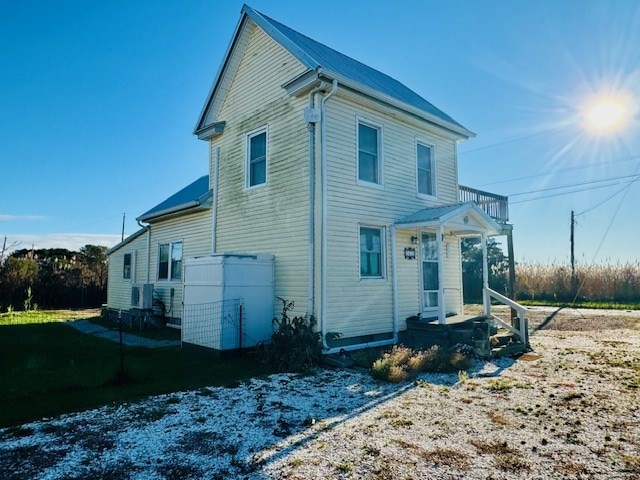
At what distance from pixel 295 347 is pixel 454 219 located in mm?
4696

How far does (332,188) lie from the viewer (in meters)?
8.52

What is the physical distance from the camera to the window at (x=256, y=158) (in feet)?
33.5

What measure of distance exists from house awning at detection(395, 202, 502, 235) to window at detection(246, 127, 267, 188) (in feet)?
12.1

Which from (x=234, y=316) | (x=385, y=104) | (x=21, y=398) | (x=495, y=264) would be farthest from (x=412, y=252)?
(x=495, y=264)

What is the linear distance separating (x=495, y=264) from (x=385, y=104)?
21375 millimetres

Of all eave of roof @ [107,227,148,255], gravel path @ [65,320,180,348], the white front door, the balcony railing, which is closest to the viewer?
gravel path @ [65,320,180,348]

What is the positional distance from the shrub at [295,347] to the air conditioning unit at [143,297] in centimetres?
717

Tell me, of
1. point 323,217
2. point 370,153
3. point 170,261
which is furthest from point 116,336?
point 370,153

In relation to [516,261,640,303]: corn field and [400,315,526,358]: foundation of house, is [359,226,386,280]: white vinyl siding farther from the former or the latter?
[516,261,640,303]: corn field

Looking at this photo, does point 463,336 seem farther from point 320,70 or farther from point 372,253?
point 320,70

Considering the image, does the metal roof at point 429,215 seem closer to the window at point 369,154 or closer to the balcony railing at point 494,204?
the window at point 369,154

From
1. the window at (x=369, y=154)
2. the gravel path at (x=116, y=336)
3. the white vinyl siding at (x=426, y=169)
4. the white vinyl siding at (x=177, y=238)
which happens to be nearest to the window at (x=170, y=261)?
the white vinyl siding at (x=177, y=238)

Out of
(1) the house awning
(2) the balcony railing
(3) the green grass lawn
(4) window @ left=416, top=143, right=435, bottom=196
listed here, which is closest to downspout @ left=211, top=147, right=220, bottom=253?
(3) the green grass lawn

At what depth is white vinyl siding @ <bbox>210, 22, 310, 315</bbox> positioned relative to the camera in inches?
348
